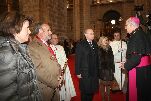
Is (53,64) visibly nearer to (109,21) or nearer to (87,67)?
(87,67)

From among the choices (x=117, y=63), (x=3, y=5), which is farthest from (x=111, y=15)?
(x=117, y=63)

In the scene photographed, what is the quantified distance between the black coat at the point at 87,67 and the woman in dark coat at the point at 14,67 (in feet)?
9.82

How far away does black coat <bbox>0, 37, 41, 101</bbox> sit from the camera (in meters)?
2.58

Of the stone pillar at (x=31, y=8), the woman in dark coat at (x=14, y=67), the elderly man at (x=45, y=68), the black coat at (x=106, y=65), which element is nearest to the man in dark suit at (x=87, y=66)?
the black coat at (x=106, y=65)

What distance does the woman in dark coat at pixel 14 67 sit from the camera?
8.47 feet

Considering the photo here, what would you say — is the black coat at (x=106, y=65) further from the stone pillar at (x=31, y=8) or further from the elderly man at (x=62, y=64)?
the stone pillar at (x=31, y=8)

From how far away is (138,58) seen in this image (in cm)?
477

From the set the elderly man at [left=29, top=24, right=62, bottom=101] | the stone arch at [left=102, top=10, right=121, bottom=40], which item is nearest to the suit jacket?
the elderly man at [left=29, top=24, right=62, bottom=101]

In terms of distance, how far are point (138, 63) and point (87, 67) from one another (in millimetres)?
1415

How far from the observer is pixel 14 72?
2.61m

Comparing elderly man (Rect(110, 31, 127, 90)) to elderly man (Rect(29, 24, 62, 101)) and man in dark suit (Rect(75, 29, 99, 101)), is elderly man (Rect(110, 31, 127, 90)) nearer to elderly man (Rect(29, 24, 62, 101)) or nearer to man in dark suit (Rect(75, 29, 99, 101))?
man in dark suit (Rect(75, 29, 99, 101))

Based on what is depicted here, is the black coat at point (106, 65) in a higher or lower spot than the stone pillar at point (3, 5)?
lower

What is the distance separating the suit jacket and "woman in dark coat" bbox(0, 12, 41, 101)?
2.77 feet

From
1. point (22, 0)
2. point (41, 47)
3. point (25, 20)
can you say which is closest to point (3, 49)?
point (25, 20)
